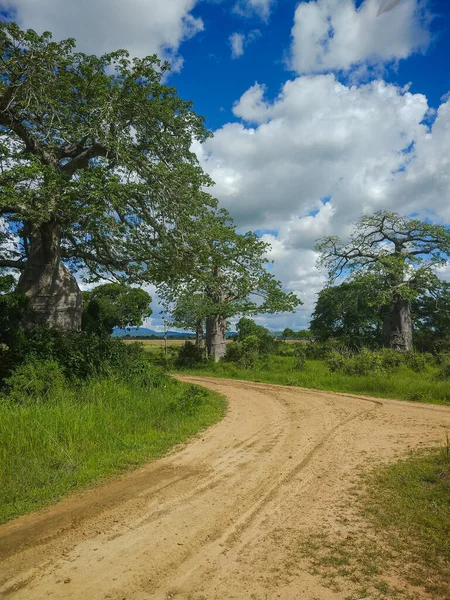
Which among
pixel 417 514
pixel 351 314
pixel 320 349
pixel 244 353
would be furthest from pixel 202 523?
pixel 351 314

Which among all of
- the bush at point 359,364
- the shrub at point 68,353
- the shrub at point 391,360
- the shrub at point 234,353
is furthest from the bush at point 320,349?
the shrub at point 68,353

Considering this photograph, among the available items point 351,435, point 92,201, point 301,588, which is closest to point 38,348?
point 92,201

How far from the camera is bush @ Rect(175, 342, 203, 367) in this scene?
74.0ft

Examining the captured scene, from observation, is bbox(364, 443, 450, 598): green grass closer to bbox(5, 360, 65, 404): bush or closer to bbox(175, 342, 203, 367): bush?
bbox(5, 360, 65, 404): bush

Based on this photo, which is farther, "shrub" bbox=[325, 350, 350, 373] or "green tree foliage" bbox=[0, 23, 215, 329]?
"shrub" bbox=[325, 350, 350, 373]

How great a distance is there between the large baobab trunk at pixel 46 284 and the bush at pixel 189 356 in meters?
10.5

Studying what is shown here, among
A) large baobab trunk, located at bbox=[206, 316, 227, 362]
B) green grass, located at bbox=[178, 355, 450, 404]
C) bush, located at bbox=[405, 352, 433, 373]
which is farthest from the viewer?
large baobab trunk, located at bbox=[206, 316, 227, 362]

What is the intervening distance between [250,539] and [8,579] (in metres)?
1.85

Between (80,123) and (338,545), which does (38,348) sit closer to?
(80,123)

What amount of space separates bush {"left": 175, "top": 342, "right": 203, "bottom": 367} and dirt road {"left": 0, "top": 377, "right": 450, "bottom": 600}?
50.4 feet

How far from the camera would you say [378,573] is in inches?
118

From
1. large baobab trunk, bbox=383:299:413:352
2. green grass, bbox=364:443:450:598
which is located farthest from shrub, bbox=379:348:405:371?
green grass, bbox=364:443:450:598

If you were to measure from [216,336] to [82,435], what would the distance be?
17.3 metres

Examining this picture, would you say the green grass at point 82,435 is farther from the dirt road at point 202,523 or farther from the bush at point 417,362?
the bush at point 417,362
